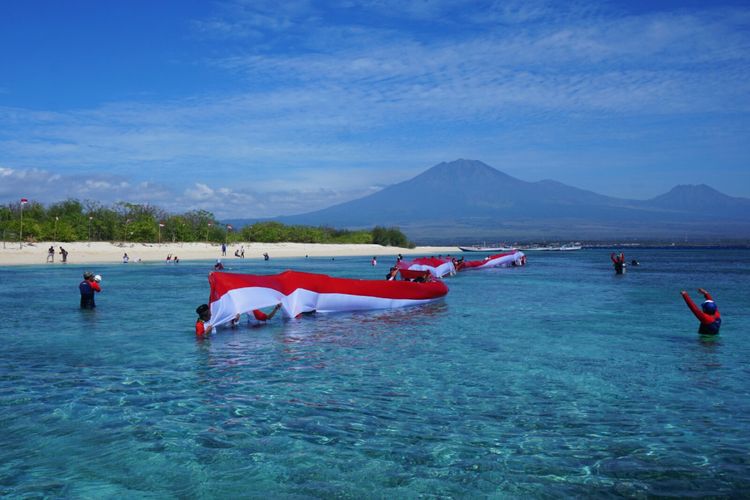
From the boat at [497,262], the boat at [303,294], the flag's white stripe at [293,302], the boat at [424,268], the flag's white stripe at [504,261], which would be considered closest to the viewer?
the boat at [303,294]

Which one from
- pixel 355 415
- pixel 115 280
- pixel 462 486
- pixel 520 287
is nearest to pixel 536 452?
pixel 462 486

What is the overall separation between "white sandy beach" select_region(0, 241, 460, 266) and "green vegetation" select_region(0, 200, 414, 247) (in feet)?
9.10

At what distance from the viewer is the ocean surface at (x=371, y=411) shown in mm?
7352

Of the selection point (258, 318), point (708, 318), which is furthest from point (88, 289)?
point (708, 318)

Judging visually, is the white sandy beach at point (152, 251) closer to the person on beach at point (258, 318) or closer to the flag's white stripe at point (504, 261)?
the flag's white stripe at point (504, 261)

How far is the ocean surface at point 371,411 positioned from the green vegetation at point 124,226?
70.0 metres

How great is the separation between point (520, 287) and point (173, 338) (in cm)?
2602

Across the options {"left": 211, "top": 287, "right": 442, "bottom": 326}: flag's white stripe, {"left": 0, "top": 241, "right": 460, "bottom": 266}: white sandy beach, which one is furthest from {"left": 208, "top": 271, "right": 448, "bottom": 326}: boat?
{"left": 0, "top": 241, "right": 460, "bottom": 266}: white sandy beach

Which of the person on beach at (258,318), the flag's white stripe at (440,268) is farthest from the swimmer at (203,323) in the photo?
the flag's white stripe at (440,268)

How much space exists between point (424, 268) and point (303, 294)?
18.3 meters

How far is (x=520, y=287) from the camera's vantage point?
39000mm

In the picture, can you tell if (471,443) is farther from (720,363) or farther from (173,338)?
(173,338)

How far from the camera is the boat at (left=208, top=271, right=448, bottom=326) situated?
18516 mm

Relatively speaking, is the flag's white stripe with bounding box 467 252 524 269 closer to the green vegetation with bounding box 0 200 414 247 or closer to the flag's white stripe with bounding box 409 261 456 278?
the flag's white stripe with bounding box 409 261 456 278
